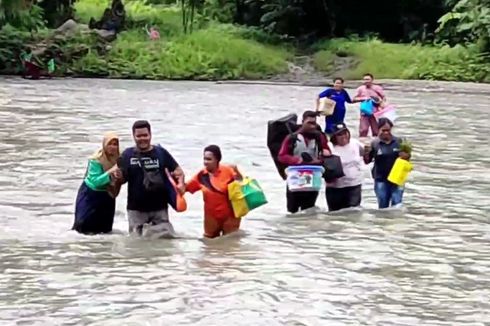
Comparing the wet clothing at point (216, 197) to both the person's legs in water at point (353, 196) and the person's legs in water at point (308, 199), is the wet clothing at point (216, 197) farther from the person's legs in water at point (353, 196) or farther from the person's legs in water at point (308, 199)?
the person's legs in water at point (353, 196)

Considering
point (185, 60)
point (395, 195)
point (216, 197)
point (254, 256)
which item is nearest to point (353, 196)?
point (395, 195)

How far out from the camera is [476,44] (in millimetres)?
46875

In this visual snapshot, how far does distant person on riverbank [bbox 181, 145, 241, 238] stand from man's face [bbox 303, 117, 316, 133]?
177cm

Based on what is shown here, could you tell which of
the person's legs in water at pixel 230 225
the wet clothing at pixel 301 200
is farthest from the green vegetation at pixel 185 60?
the person's legs in water at pixel 230 225

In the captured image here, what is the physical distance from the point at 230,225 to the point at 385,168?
8.84 ft

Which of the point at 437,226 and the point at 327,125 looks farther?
the point at 327,125

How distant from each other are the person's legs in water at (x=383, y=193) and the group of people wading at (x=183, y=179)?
Result: 0.04m

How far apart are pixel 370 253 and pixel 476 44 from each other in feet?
122

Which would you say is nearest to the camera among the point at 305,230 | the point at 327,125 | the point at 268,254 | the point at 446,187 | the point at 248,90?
the point at 268,254

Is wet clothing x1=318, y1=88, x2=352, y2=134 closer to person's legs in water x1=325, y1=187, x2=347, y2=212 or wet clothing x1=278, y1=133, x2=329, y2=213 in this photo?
person's legs in water x1=325, y1=187, x2=347, y2=212

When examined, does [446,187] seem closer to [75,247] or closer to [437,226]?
[437,226]

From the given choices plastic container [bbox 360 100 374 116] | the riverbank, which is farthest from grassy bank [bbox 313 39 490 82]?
plastic container [bbox 360 100 374 116]

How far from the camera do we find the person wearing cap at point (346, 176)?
13234mm

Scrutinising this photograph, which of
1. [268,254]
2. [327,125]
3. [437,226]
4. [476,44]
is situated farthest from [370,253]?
[476,44]
